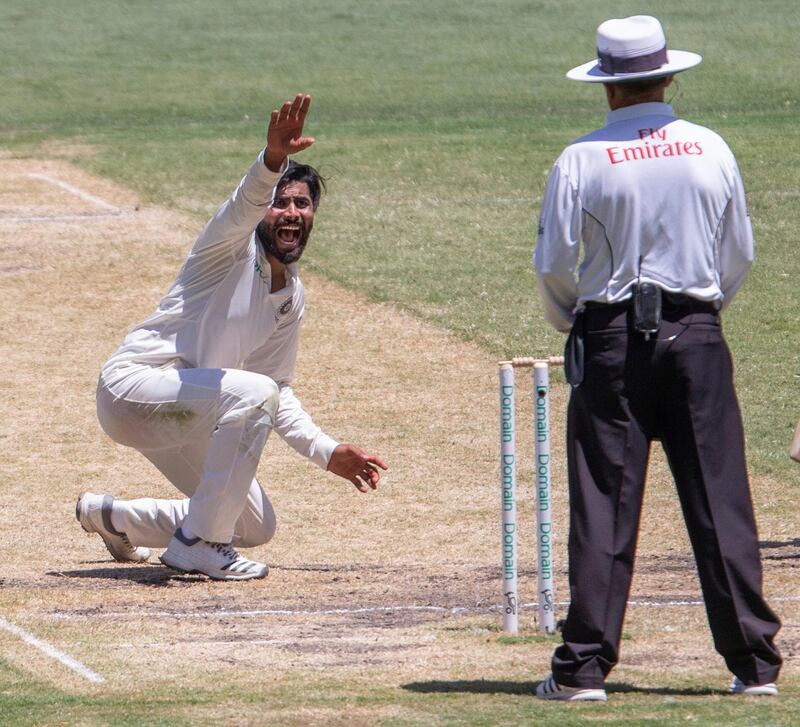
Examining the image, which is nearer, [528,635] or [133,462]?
[528,635]

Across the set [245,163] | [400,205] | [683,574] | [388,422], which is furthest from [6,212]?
[683,574]

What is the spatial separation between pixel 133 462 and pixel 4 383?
2.32 m

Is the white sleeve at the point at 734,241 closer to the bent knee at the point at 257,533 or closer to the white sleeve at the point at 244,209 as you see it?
the white sleeve at the point at 244,209

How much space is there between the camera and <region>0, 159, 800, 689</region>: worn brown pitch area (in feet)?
20.2

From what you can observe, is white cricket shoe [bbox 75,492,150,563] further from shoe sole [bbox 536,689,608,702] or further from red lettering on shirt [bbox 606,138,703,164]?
red lettering on shirt [bbox 606,138,703,164]

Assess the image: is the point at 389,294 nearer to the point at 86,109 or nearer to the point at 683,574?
the point at 683,574

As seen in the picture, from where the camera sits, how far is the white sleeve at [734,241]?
17.3 feet

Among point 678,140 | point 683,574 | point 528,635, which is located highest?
point 678,140

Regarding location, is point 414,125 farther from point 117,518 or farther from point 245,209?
point 245,209

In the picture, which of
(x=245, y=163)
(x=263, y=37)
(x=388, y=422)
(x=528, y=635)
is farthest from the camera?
(x=263, y=37)

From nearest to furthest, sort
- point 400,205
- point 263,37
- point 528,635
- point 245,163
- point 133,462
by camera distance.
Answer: point 528,635 < point 133,462 < point 400,205 < point 245,163 < point 263,37

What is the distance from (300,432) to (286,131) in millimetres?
1457

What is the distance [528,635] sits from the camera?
624 cm

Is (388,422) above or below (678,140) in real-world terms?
below
